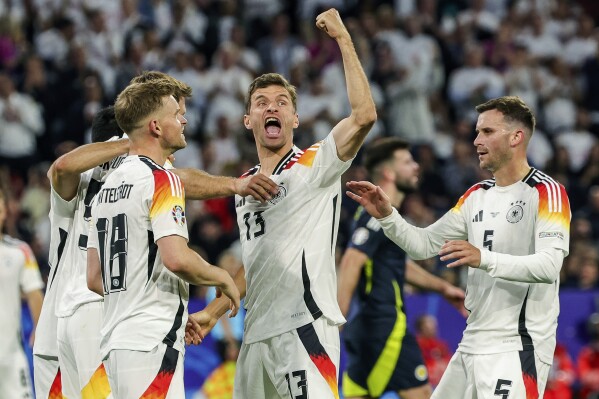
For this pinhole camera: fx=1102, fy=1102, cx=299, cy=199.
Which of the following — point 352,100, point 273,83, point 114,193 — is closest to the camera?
point 114,193

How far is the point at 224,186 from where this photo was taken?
24.2ft

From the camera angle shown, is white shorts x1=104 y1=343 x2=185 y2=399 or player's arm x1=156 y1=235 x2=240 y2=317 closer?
player's arm x1=156 y1=235 x2=240 y2=317

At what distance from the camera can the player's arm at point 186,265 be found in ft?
20.9

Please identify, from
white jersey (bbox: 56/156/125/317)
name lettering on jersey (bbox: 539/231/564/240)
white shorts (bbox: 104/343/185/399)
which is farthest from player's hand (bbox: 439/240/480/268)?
white jersey (bbox: 56/156/125/317)

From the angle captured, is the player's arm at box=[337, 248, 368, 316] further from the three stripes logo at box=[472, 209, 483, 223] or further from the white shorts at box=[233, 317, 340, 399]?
the white shorts at box=[233, 317, 340, 399]

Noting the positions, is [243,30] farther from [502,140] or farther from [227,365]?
[502,140]

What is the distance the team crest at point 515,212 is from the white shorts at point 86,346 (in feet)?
9.67

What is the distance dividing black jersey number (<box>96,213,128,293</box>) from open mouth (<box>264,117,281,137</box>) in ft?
4.65

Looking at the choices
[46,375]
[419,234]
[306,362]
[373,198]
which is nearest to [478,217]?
[419,234]

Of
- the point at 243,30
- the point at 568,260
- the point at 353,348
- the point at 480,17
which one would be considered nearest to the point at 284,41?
the point at 243,30

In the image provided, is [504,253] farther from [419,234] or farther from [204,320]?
[204,320]

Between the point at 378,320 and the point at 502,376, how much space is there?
8.22 feet

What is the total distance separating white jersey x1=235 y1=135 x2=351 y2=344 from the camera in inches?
288

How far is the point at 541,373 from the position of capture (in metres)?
7.61
